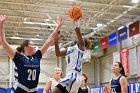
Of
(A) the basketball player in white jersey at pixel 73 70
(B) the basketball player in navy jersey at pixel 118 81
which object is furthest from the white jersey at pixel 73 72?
(B) the basketball player in navy jersey at pixel 118 81

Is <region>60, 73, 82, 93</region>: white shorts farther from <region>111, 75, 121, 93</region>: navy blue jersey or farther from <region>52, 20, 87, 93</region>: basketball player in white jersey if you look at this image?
<region>111, 75, 121, 93</region>: navy blue jersey

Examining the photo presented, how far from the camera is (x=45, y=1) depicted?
48.3 ft

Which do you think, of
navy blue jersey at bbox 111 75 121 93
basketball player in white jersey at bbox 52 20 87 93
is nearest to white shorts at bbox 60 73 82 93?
basketball player in white jersey at bbox 52 20 87 93

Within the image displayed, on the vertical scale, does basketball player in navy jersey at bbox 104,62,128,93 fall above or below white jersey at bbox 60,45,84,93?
below

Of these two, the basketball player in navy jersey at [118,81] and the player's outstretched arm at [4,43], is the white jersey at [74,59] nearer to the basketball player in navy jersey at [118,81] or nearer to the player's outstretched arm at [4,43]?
the player's outstretched arm at [4,43]

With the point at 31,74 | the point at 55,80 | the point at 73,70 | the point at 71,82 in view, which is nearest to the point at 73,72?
the point at 73,70

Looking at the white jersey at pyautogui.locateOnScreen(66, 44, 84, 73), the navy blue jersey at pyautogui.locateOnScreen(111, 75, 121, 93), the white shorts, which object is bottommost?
the navy blue jersey at pyautogui.locateOnScreen(111, 75, 121, 93)

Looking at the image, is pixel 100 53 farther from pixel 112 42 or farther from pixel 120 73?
pixel 120 73

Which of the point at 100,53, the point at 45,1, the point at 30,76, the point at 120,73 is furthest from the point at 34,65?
the point at 100,53

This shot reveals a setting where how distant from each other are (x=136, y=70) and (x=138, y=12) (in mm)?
3141

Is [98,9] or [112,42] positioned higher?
[98,9]

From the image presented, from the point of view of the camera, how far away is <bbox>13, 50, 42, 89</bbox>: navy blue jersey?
3834 mm

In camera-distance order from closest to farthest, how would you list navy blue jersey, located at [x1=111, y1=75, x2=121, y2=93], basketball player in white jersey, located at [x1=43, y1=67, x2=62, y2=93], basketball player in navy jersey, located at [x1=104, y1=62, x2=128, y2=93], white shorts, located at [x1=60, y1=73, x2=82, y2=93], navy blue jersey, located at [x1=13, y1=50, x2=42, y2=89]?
navy blue jersey, located at [x1=13, y1=50, x2=42, y2=89] < white shorts, located at [x1=60, y1=73, x2=82, y2=93] < basketball player in navy jersey, located at [x1=104, y1=62, x2=128, y2=93] < navy blue jersey, located at [x1=111, y1=75, x2=121, y2=93] < basketball player in white jersey, located at [x1=43, y1=67, x2=62, y2=93]

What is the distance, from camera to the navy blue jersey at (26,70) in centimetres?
383
